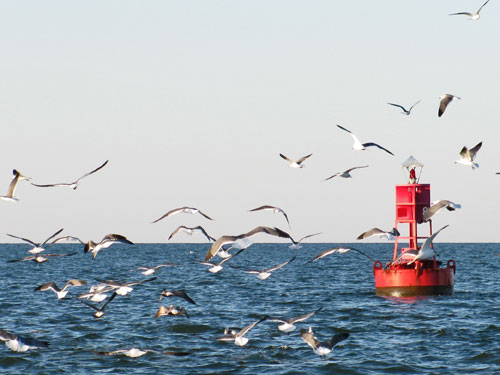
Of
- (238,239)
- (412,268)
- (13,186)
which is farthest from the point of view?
(412,268)

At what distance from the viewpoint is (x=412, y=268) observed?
1714 inches

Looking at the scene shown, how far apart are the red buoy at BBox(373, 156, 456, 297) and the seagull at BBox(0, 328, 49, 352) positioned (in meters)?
21.3

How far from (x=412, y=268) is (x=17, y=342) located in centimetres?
2320

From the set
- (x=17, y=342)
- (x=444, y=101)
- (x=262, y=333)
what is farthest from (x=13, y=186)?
(x=444, y=101)

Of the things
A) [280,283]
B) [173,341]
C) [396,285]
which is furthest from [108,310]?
[280,283]

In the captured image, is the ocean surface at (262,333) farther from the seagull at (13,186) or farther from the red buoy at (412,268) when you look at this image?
the seagull at (13,186)

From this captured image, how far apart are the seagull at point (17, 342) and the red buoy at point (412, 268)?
69.9 feet

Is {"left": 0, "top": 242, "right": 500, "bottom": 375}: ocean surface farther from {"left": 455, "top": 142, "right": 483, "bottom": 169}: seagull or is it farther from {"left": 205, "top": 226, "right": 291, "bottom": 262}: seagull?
{"left": 455, "top": 142, "right": 483, "bottom": 169}: seagull

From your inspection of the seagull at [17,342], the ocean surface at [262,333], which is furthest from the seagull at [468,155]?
the seagull at [17,342]

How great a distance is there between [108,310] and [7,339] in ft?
53.9

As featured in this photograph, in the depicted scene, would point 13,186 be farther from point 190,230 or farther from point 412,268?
point 412,268

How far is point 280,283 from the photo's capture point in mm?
67125

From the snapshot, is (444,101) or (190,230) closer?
(190,230)

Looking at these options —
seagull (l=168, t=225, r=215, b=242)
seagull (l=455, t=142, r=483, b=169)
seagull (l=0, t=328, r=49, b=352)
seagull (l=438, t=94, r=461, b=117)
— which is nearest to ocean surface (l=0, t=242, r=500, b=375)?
seagull (l=0, t=328, r=49, b=352)
